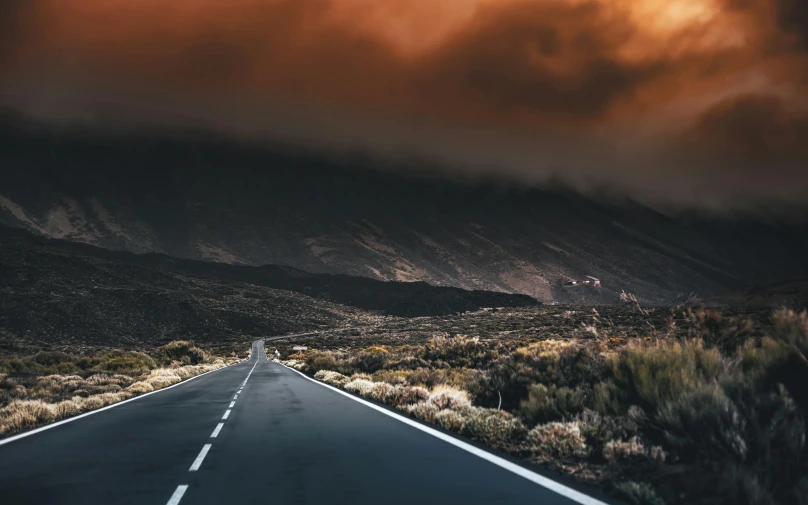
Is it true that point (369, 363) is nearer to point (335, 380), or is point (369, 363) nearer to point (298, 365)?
point (335, 380)

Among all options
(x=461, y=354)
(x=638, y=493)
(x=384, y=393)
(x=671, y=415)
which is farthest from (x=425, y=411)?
(x=461, y=354)

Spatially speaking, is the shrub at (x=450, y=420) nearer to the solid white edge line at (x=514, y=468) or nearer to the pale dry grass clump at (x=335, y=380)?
the solid white edge line at (x=514, y=468)

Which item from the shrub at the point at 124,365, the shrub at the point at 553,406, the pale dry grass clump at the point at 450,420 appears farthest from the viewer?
the shrub at the point at 124,365

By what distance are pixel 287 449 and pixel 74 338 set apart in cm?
10099

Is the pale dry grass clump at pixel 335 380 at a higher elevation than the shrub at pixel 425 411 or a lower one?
lower

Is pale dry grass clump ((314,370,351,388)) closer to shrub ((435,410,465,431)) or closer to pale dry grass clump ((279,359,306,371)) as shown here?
pale dry grass clump ((279,359,306,371))

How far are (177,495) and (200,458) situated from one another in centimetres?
264

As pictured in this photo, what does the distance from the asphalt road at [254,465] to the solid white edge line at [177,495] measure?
0.04ft

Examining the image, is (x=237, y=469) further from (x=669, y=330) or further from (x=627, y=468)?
(x=669, y=330)

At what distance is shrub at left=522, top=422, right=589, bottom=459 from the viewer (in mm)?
8641

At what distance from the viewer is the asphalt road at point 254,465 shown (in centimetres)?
682

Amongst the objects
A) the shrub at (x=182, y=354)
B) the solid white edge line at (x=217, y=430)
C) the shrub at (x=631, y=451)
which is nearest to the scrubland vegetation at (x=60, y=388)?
the solid white edge line at (x=217, y=430)

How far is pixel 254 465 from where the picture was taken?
8.83 m

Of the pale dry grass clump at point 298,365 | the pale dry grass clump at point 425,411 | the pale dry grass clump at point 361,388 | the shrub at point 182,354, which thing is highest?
the pale dry grass clump at point 425,411
